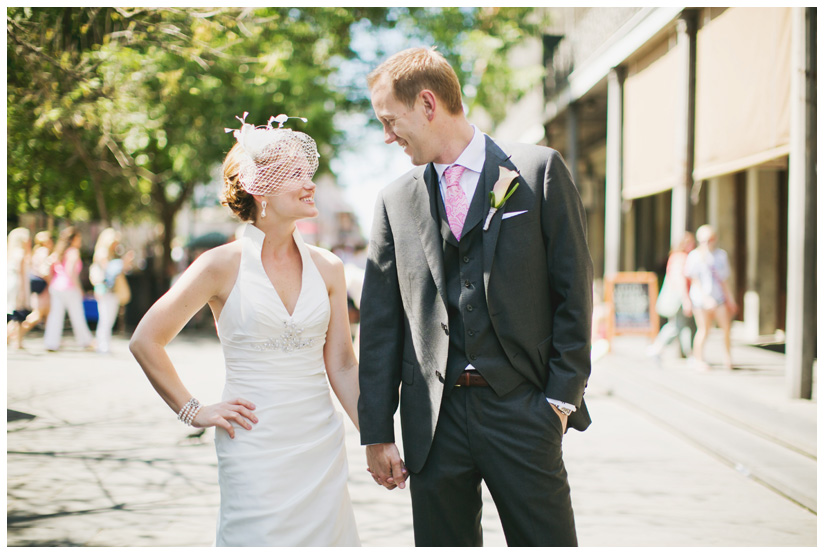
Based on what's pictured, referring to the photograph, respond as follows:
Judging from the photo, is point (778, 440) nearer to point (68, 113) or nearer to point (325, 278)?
point (325, 278)

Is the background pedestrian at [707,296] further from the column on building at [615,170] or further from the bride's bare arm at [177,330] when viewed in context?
the bride's bare arm at [177,330]

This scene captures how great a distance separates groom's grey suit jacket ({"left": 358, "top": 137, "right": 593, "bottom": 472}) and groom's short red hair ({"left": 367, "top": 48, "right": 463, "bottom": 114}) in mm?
251

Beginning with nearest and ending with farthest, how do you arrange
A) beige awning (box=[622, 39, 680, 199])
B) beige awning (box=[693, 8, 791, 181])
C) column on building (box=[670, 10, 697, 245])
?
beige awning (box=[693, 8, 791, 181]) < column on building (box=[670, 10, 697, 245]) < beige awning (box=[622, 39, 680, 199])

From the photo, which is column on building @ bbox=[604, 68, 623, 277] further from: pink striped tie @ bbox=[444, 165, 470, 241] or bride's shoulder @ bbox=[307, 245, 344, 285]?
pink striped tie @ bbox=[444, 165, 470, 241]

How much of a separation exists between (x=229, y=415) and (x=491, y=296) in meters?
1.09

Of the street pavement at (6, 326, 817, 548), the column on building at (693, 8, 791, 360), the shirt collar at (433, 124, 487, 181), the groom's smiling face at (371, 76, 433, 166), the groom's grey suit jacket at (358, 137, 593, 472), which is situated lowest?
the street pavement at (6, 326, 817, 548)

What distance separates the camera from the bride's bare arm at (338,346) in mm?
3000

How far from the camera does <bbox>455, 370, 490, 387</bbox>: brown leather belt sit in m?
2.37

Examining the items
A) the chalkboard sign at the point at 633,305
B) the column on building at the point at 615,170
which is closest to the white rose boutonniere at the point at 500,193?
the chalkboard sign at the point at 633,305

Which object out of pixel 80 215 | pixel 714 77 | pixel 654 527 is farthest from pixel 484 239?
pixel 80 215

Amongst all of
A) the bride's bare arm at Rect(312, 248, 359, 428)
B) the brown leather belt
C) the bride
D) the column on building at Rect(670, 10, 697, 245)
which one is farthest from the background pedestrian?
the brown leather belt

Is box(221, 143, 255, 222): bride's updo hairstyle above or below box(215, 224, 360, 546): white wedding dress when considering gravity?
above

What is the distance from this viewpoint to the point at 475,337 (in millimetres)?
2363

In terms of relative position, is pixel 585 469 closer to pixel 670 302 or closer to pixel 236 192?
pixel 236 192
